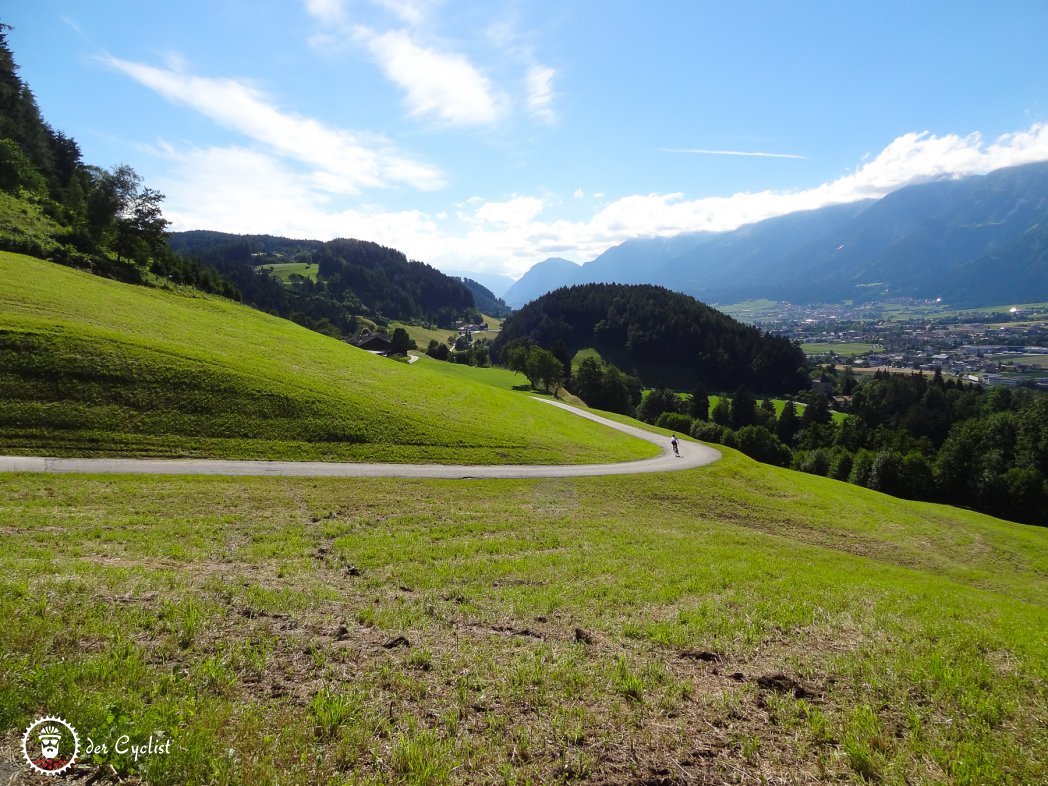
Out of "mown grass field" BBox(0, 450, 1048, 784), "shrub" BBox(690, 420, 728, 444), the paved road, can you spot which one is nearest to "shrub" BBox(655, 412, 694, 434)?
"shrub" BBox(690, 420, 728, 444)

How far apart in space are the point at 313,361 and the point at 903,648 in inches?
1934

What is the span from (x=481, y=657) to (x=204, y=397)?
106 ft

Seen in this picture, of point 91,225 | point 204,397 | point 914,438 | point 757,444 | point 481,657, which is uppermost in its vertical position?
point 91,225

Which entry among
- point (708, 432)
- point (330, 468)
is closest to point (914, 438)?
point (708, 432)

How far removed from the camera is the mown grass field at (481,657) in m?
5.54

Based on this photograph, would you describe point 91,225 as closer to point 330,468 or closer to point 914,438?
point 330,468

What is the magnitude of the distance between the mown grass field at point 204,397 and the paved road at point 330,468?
4.07 ft

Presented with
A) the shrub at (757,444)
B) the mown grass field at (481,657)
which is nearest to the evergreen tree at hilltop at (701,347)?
the shrub at (757,444)

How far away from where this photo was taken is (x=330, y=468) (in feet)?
95.5

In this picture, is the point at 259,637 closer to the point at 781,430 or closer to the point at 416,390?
the point at 416,390

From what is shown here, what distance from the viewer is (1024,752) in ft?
19.9

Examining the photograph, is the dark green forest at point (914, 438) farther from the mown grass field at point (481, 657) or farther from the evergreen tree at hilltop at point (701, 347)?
the mown grass field at point (481, 657)

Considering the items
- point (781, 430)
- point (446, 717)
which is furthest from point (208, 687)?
point (781, 430)

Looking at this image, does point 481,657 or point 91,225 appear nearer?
point 481,657
